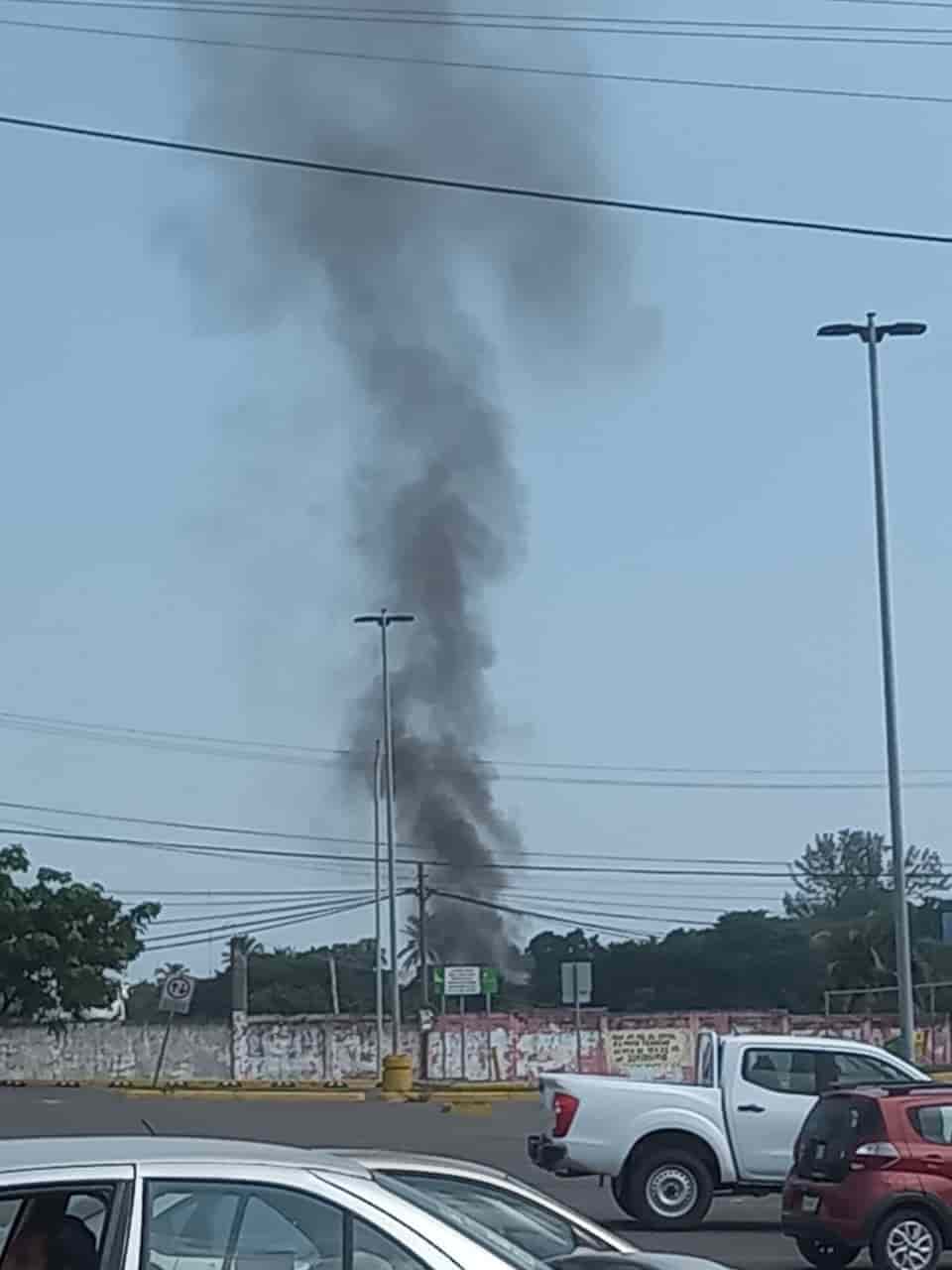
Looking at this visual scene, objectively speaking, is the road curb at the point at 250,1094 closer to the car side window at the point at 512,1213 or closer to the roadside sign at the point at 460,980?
the roadside sign at the point at 460,980

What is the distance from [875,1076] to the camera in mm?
18812

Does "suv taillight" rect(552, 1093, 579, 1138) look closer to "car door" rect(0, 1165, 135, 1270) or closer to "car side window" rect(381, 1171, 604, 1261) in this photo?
"car side window" rect(381, 1171, 604, 1261)

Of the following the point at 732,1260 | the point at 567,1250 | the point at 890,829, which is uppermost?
the point at 890,829

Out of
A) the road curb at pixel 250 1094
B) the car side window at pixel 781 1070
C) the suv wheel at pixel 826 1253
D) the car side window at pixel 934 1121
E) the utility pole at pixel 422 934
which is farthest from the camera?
the utility pole at pixel 422 934

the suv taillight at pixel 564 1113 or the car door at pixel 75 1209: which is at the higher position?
the car door at pixel 75 1209

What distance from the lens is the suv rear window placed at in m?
15.0

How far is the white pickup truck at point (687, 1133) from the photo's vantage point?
60.8 ft

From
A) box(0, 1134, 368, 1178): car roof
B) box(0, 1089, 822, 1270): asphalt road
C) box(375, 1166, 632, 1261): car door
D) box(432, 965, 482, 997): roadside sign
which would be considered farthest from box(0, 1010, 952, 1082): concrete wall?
box(0, 1134, 368, 1178): car roof

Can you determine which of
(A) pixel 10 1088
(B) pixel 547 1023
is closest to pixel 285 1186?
(A) pixel 10 1088

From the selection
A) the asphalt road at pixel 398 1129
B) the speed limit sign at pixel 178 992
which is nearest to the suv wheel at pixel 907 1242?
the asphalt road at pixel 398 1129

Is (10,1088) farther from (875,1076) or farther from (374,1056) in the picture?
(875,1076)

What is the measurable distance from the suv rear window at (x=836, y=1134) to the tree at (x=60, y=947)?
4597 cm

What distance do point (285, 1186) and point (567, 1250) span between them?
2.36m

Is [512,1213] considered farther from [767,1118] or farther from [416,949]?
[416,949]
